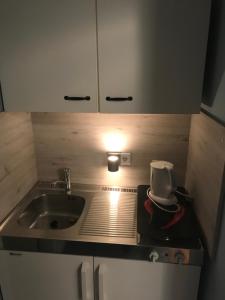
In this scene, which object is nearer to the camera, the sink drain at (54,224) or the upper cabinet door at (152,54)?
the upper cabinet door at (152,54)

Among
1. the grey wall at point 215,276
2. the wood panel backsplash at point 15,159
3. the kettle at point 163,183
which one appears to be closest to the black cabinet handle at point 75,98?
the wood panel backsplash at point 15,159

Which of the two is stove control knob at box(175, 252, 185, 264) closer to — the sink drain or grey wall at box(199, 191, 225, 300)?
grey wall at box(199, 191, 225, 300)

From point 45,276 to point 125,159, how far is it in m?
0.77

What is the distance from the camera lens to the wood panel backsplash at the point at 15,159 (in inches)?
48.6

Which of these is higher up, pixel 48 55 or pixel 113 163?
pixel 48 55

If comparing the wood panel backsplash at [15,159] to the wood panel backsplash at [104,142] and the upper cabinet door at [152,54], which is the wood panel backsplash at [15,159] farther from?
the upper cabinet door at [152,54]

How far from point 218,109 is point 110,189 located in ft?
2.95

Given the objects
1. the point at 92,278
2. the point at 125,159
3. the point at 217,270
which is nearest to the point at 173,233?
the point at 217,270

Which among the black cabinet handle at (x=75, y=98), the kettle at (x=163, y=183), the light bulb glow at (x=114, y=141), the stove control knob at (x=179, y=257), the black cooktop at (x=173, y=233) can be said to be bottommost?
the stove control knob at (x=179, y=257)

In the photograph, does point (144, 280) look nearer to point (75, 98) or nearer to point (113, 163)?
point (113, 163)

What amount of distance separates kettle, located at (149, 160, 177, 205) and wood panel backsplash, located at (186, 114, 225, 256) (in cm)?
13

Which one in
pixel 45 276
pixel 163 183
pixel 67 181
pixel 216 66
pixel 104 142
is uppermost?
pixel 216 66

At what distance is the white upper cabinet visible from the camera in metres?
0.97

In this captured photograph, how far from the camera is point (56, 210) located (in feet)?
5.21
